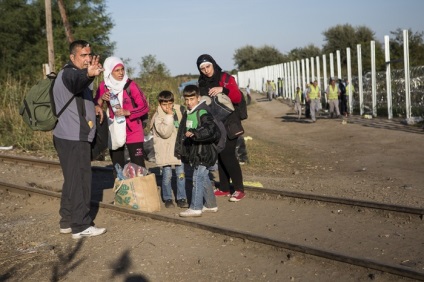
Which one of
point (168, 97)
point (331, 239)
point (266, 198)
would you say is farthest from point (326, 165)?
point (331, 239)

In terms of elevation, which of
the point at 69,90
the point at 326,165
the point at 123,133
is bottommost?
the point at 326,165

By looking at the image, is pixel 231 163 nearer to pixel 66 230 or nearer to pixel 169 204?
pixel 169 204

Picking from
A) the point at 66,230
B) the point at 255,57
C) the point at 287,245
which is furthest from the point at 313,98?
the point at 255,57

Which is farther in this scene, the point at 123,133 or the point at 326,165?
the point at 326,165

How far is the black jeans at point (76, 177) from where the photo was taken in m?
7.51

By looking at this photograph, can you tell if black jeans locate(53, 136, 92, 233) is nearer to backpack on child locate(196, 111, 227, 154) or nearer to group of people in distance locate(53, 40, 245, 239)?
group of people in distance locate(53, 40, 245, 239)

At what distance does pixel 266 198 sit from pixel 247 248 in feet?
9.41

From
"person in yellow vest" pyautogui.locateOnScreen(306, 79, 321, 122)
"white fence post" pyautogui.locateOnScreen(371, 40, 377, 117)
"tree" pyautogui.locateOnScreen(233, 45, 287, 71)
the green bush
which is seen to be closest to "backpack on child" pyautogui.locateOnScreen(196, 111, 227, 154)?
the green bush

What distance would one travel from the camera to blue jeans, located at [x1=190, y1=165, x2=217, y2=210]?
328 inches

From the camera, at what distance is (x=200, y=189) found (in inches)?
332

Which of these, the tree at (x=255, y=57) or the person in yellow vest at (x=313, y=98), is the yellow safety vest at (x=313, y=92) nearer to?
the person in yellow vest at (x=313, y=98)

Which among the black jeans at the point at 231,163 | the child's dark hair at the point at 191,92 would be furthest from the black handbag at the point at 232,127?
the child's dark hair at the point at 191,92

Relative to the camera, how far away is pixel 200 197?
8477 millimetres

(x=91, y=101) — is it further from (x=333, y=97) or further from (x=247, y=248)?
(x=333, y=97)
